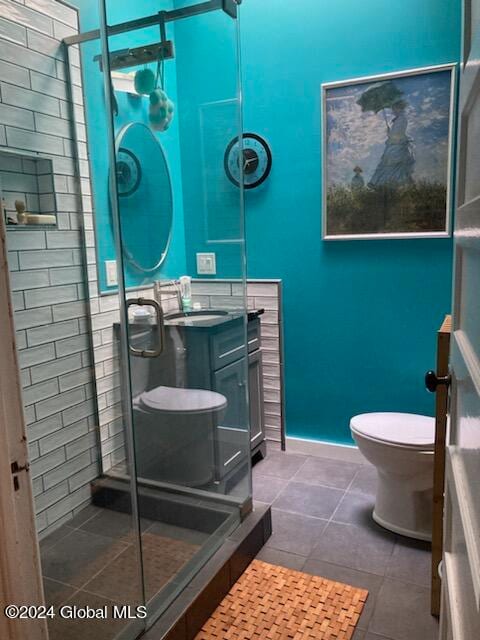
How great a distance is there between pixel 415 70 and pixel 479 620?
2365 mm

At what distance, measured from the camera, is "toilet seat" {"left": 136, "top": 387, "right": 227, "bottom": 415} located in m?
2.03

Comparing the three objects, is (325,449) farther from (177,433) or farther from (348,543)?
(177,433)

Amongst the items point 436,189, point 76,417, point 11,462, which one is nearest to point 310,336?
point 436,189

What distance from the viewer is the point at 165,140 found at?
241cm

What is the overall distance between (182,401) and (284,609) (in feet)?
2.95

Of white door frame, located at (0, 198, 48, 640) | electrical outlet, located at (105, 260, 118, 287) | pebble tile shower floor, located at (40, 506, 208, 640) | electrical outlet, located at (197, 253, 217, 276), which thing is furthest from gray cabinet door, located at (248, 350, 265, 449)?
white door frame, located at (0, 198, 48, 640)

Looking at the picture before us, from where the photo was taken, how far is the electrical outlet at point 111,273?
195cm

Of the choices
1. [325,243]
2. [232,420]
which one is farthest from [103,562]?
[325,243]

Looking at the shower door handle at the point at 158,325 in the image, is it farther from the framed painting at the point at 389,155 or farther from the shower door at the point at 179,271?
the framed painting at the point at 389,155

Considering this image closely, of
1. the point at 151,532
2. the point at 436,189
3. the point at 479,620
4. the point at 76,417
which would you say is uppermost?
the point at 436,189

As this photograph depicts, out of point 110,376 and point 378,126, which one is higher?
point 378,126

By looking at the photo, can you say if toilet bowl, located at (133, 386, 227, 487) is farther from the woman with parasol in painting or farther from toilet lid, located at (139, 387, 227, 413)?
the woman with parasol in painting

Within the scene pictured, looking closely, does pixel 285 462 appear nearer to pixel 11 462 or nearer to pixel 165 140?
pixel 165 140

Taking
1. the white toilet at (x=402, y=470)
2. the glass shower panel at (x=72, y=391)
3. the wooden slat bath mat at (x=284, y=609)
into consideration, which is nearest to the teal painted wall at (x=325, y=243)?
the white toilet at (x=402, y=470)
